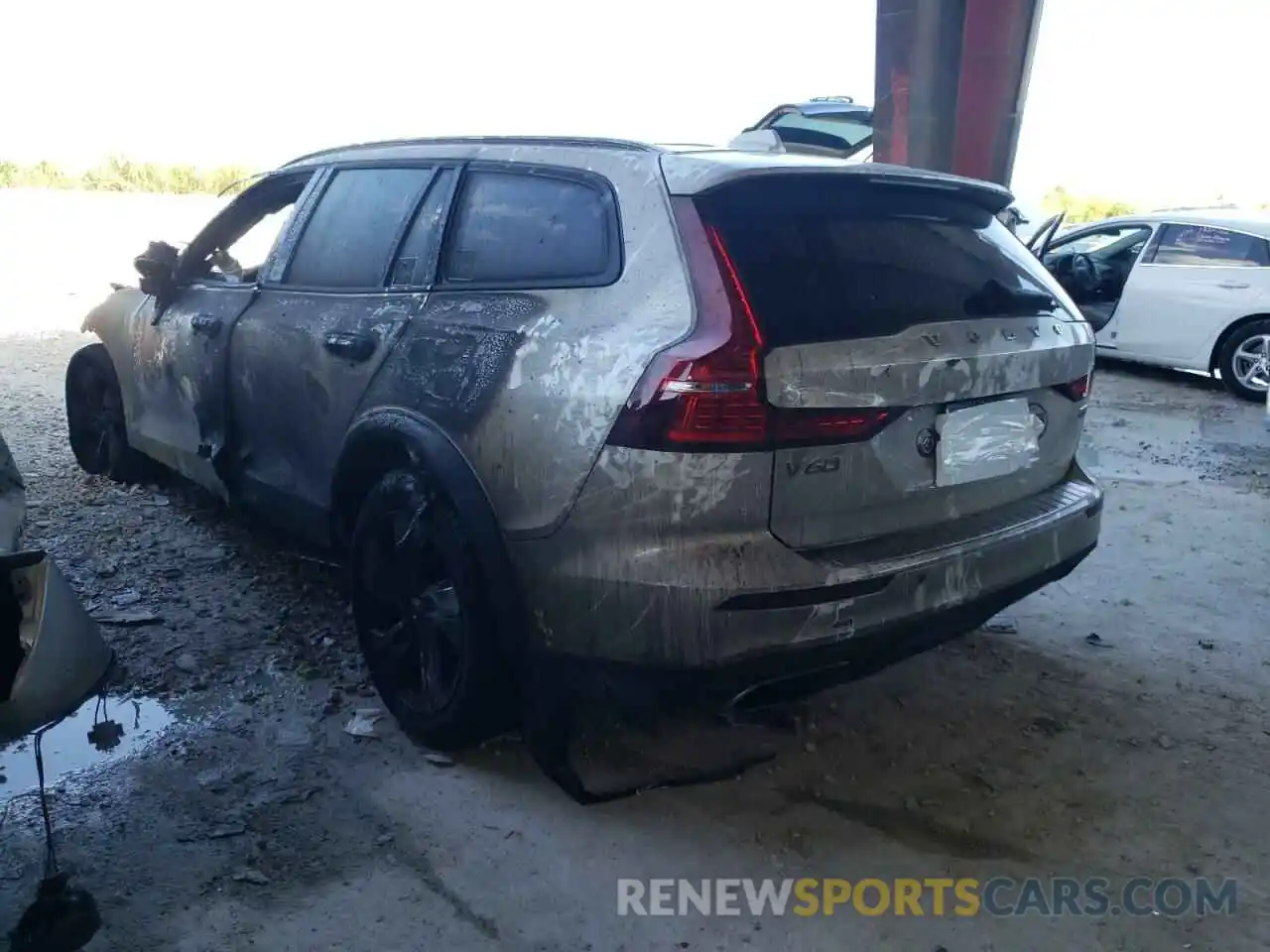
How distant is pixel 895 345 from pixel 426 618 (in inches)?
59.3

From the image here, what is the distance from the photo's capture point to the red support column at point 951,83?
866 centimetres

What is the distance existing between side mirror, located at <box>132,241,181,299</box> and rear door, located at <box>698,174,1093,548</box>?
2.94 meters

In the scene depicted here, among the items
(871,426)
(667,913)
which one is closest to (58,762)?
(667,913)

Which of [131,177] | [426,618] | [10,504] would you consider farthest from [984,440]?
[131,177]

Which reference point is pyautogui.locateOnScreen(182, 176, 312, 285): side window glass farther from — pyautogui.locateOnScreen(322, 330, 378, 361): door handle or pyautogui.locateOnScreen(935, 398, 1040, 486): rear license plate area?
pyautogui.locateOnScreen(935, 398, 1040, 486): rear license plate area

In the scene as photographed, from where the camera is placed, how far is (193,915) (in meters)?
2.40

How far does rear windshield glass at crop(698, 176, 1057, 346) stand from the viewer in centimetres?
243

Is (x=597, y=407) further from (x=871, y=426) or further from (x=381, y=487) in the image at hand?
(x=381, y=487)

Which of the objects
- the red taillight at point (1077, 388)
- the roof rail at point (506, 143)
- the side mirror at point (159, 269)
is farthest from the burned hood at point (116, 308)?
the red taillight at point (1077, 388)

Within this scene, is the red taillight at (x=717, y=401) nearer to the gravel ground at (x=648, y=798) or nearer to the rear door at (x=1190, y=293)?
the gravel ground at (x=648, y=798)

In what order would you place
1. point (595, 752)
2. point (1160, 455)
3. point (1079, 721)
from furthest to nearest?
point (1160, 455)
point (1079, 721)
point (595, 752)

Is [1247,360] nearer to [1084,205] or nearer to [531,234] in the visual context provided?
[531,234]

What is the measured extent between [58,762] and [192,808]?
0.56 meters

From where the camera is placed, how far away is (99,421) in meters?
5.43
